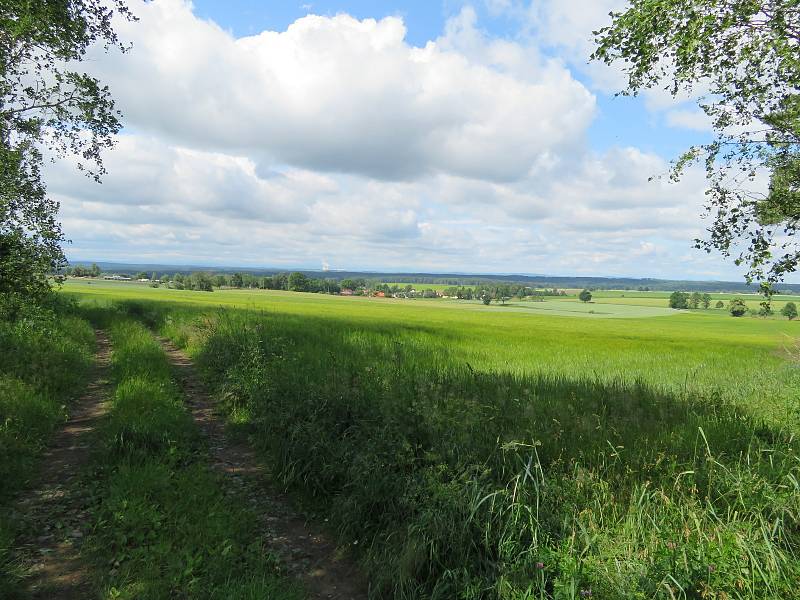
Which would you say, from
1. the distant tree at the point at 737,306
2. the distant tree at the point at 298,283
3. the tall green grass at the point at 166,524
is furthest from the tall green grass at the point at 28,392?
the distant tree at the point at 298,283

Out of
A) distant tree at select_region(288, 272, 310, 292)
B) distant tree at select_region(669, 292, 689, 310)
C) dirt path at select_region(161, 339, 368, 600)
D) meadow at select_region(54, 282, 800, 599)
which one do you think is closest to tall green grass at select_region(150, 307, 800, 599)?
meadow at select_region(54, 282, 800, 599)

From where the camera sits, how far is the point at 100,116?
1040 cm

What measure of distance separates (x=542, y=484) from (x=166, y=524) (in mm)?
4110

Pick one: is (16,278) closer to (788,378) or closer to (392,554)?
(392,554)

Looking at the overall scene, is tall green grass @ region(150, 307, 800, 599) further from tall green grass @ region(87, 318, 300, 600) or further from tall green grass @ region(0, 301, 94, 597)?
tall green grass @ region(0, 301, 94, 597)

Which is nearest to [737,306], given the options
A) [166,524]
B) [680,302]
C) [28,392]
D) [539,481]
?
[539,481]

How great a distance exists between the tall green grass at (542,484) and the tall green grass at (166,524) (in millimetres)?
1002

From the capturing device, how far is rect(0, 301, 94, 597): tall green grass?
524 centimetres

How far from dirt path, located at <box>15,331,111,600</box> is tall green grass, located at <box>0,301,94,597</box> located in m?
0.16

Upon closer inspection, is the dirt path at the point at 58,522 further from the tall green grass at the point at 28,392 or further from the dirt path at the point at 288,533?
the dirt path at the point at 288,533

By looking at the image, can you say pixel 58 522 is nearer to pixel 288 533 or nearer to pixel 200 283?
pixel 288 533

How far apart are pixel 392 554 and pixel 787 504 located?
359 cm

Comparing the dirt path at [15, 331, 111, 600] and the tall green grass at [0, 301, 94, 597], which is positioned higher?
the tall green grass at [0, 301, 94, 597]

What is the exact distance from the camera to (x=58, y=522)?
4.62 metres
